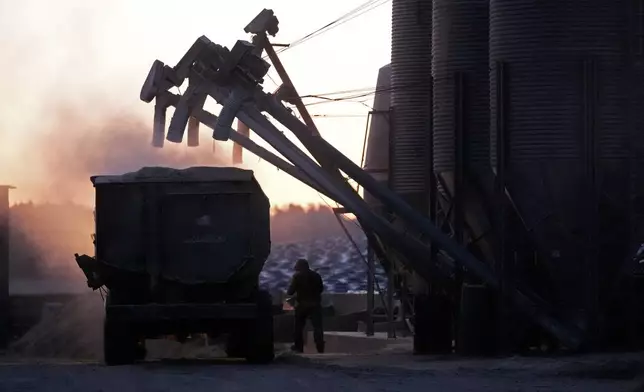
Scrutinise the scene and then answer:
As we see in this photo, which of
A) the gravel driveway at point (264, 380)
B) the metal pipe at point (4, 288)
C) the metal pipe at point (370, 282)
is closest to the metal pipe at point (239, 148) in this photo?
the metal pipe at point (370, 282)

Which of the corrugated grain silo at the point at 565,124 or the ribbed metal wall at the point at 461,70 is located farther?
the ribbed metal wall at the point at 461,70

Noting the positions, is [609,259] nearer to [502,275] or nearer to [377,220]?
[502,275]

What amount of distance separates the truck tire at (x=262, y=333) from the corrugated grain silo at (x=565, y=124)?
4.56 meters

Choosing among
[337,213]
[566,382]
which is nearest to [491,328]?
[566,382]

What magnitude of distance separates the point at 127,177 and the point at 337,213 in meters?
15.2

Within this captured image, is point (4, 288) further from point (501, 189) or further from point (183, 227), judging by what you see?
point (501, 189)

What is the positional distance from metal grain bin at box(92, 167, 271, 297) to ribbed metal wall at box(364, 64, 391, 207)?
13.1 metres

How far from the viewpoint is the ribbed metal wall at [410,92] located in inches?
1313

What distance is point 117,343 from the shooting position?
2480cm

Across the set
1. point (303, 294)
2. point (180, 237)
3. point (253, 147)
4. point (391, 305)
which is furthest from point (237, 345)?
point (391, 305)

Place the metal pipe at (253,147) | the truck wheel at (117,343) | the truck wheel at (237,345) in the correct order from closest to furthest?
the truck wheel at (117,343), the truck wheel at (237,345), the metal pipe at (253,147)

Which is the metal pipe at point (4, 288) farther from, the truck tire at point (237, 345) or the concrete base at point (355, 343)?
the truck tire at point (237, 345)

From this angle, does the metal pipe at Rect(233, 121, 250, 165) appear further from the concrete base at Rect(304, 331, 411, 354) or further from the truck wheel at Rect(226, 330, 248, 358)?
the truck wheel at Rect(226, 330, 248, 358)

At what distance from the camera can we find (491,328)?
26.8m
